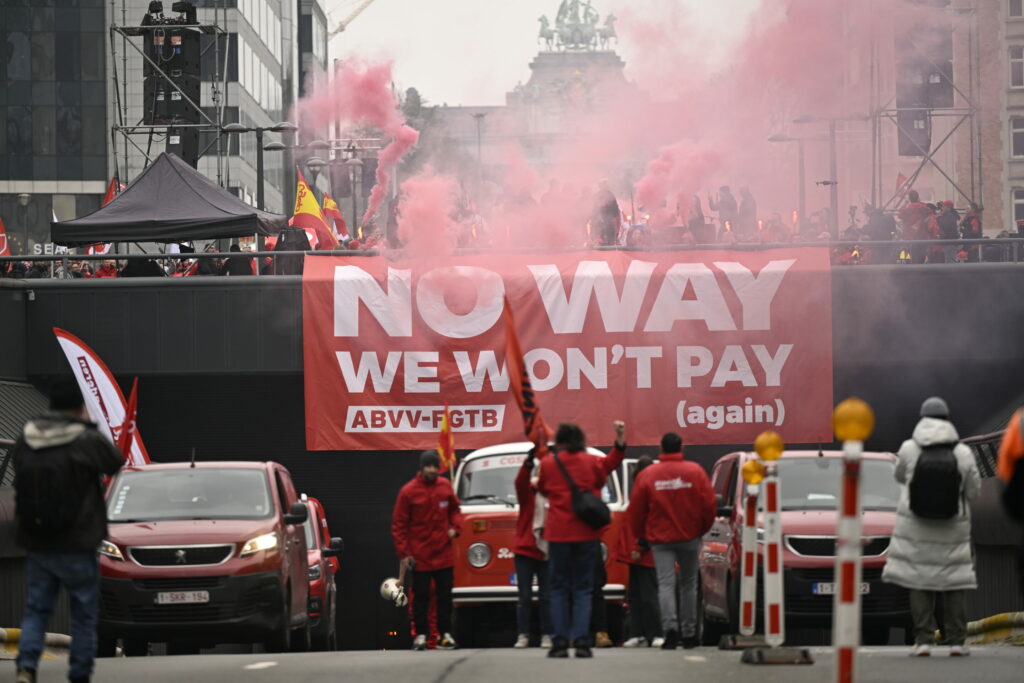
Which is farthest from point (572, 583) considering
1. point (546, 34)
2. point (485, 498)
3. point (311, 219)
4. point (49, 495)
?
point (546, 34)

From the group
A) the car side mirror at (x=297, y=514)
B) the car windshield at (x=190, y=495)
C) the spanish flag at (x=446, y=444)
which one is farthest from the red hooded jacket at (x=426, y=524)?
the spanish flag at (x=446, y=444)

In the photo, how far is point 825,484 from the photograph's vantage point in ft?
53.4

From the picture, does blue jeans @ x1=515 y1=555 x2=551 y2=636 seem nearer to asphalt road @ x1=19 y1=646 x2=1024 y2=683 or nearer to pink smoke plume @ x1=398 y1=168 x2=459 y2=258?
asphalt road @ x1=19 y1=646 x2=1024 y2=683

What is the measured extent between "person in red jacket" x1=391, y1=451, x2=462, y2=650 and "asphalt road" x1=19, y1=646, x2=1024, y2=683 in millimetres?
1986

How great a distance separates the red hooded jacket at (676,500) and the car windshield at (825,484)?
174cm

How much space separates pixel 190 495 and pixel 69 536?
6155mm

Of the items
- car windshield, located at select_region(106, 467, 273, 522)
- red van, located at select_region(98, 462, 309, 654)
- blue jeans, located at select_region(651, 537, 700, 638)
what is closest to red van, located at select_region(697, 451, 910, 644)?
blue jeans, located at select_region(651, 537, 700, 638)

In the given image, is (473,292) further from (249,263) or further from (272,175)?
(272,175)

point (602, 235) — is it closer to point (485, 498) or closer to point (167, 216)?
point (167, 216)

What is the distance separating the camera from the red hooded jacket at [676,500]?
1445 centimetres

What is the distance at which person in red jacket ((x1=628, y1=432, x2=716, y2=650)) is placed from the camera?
1445 centimetres

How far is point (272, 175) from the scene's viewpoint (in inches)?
2963

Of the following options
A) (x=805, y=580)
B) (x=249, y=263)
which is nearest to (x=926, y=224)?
(x=249, y=263)

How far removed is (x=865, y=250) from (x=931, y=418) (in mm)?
12500
